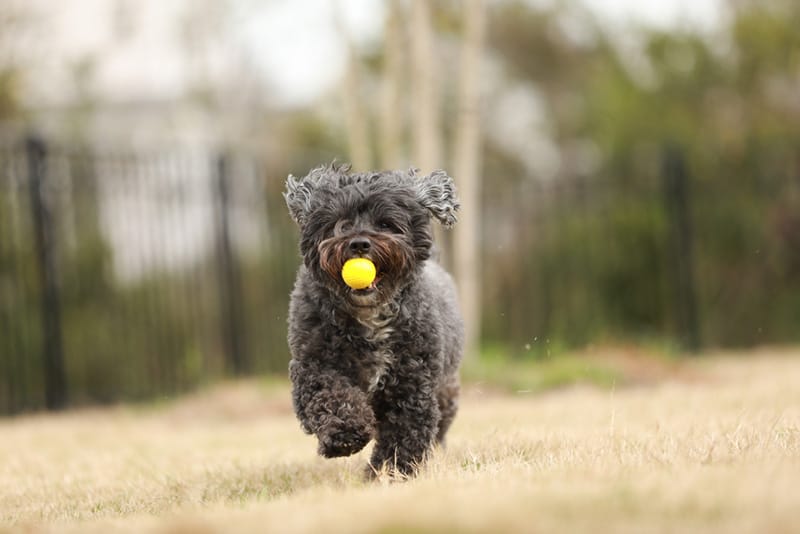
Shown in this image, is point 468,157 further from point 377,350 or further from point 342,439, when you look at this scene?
point 342,439

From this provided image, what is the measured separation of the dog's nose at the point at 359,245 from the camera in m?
4.47

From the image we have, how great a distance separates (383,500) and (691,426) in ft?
7.96

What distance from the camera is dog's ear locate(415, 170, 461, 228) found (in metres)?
4.90

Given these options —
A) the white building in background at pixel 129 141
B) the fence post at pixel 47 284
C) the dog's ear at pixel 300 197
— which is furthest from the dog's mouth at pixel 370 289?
the white building in background at pixel 129 141

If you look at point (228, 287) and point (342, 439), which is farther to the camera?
point (228, 287)

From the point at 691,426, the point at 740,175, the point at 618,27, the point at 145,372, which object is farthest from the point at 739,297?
the point at 691,426

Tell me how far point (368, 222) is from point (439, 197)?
1.48ft

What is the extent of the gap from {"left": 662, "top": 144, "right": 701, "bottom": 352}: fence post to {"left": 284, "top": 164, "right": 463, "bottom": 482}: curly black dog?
791 cm

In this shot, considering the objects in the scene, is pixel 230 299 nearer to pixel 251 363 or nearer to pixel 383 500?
pixel 251 363

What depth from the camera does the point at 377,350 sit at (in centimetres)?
471

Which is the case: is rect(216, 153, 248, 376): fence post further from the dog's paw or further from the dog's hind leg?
the dog's paw

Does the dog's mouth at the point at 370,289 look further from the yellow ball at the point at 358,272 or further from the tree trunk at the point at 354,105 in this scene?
the tree trunk at the point at 354,105

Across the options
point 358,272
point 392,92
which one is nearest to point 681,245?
point 392,92

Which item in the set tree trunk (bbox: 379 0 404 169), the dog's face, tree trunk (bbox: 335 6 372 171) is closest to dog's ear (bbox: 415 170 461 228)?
the dog's face
